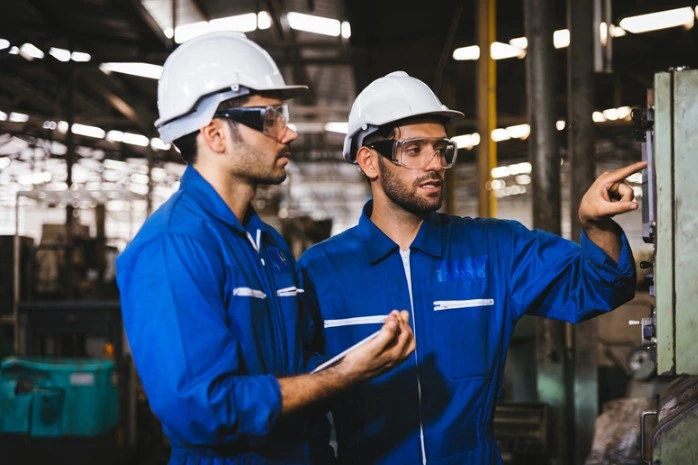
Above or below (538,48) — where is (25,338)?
below

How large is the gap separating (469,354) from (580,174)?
10.7 ft

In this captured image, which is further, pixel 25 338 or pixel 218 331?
pixel 25 338

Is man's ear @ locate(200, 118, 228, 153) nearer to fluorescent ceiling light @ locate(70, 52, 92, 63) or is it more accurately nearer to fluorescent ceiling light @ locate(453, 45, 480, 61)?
fluorescent ceiling light @ locate(453, 45, 480, 61)

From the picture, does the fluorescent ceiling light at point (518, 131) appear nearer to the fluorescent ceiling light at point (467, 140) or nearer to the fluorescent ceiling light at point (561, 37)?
the fluorescent ceiling light at point (467, 140)

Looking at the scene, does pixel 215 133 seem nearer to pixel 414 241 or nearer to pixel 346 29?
pixel 414 241

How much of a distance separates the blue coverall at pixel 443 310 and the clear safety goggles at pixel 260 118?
557mm

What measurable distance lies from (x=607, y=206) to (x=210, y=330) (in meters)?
1.01

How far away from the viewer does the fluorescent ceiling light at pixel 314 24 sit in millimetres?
8875

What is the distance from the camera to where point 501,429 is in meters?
4.86

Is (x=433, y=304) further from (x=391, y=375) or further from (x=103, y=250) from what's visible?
(x=103, y=250)

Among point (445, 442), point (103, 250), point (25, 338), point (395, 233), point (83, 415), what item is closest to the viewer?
point (445, 442)

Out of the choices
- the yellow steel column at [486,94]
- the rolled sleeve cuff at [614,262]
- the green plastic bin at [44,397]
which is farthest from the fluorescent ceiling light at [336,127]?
the rolled sleeve cuff at [614,262]

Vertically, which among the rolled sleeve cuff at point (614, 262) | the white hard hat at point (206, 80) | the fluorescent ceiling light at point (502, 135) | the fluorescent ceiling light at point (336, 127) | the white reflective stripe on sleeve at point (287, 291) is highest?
the fluorescent ceiling light at point (502, 135)

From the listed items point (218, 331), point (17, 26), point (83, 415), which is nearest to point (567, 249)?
point (218, 331)
